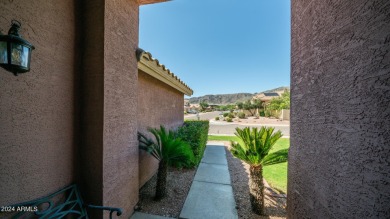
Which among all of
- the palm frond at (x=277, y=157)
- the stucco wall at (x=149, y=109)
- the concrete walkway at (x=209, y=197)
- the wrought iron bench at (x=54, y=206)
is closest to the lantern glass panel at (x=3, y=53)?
the wrought iron bench at (x=54, y=206)

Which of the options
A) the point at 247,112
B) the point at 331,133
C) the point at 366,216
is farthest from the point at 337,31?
the point at 247,112

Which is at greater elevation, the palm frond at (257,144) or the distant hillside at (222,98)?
the distant hillside at (222,98)

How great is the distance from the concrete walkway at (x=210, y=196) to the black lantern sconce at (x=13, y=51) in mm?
3593

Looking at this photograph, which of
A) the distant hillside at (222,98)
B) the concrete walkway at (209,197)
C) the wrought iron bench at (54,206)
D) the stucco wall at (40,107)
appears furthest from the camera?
the distant hillside at (222,98)

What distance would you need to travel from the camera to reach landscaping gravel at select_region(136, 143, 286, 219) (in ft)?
12.1

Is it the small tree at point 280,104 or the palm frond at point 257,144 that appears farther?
the small tree at point 280,104

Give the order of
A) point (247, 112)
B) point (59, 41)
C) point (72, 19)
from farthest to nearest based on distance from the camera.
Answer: point (247, 112)
point (72, 19)
point (59, 41)

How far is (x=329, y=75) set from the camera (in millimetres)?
1794

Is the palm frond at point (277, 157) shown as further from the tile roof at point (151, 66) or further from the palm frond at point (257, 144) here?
the tile roof at point (151, 66)

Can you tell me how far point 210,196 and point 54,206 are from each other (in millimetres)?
3234

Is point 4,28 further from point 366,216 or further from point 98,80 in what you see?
point 366,216

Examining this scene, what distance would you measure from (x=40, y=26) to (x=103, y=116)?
4.53 feet

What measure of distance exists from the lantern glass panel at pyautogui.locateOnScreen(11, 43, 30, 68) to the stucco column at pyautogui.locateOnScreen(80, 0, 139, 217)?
1.14 meters

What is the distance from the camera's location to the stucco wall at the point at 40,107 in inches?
69.2
